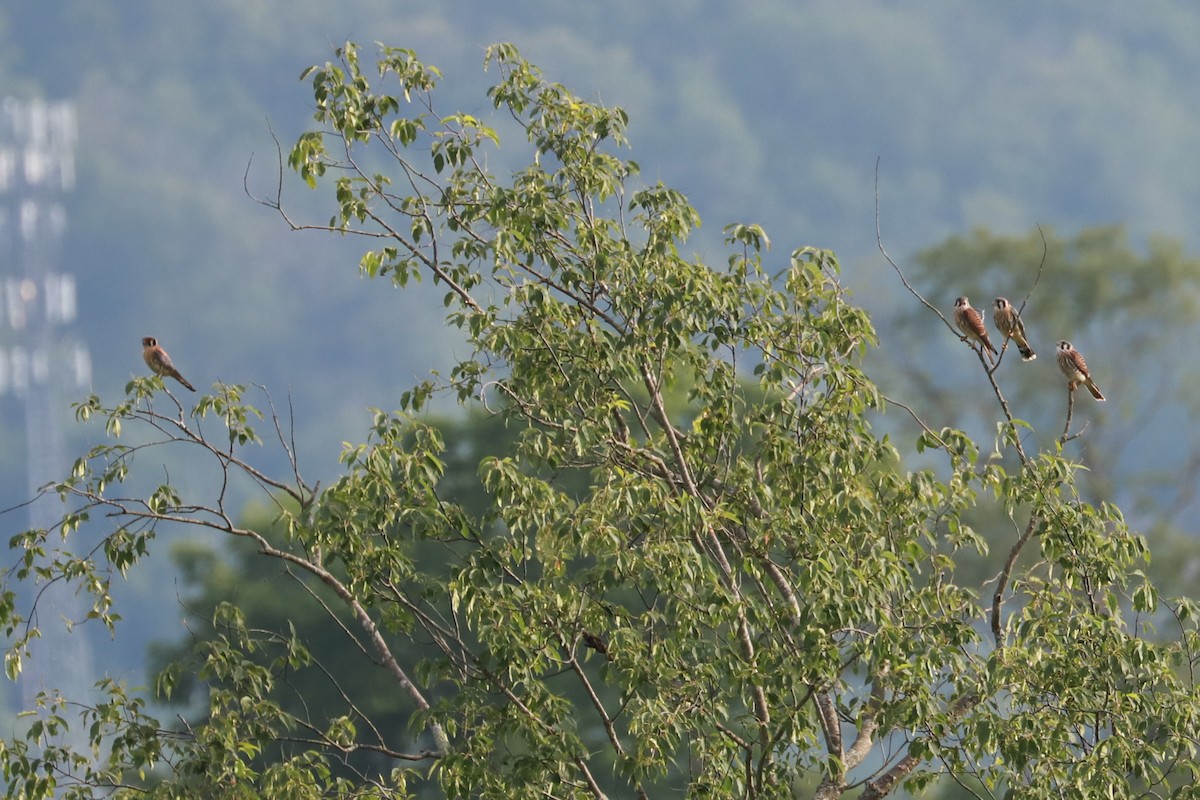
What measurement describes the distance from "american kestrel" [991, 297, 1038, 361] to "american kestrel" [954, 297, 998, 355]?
0.14 meters

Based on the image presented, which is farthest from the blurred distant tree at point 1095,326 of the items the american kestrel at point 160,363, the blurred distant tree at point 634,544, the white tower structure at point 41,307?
the white tower structure at point 41,307

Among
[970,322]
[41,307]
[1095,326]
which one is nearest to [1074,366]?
[970,322]

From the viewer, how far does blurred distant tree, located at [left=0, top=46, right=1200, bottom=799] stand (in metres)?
6.37

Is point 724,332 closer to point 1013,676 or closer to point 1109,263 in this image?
point 1013,676

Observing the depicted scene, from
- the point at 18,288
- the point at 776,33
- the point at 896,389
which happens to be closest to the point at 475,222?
the point at 896,389

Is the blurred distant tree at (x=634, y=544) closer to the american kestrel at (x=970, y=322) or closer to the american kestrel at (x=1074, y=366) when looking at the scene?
the american kestrel at (x=970, y=322)

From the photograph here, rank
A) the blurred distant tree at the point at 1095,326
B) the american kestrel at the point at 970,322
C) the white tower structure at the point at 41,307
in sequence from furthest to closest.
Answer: the white tower structure at the point at 41,307, the blurred distant tree at the point at 1095,326, the american kestrel at the point at 970,322

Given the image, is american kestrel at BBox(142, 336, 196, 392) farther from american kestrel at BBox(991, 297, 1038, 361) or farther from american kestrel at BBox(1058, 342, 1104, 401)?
american kestrel at BBox(1058, 342, 1104, 401)

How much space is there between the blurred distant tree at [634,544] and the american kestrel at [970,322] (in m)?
0.46

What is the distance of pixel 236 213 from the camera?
8006cm

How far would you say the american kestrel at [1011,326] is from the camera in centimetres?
721

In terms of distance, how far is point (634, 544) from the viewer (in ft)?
22.7

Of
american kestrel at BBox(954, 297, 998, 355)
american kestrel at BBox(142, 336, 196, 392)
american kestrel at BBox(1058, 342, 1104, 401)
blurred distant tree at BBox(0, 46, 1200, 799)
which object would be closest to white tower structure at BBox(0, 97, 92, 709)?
american kestrel at BBox(142, 336, 196, 392)

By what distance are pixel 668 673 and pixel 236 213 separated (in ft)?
250
